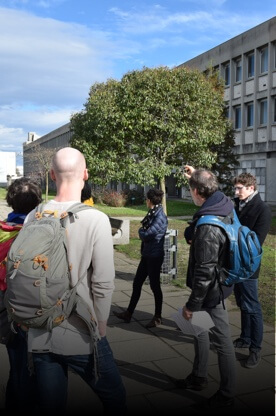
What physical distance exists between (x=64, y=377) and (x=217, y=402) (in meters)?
1.58

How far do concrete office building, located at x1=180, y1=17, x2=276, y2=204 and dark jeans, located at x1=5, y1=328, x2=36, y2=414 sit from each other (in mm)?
30809

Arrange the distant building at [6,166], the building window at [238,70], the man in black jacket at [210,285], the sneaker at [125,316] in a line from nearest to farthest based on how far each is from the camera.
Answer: the man in black jacket at [210,285] < the sneaker at [125,316] < the building window at [238,70] < the distant building at [6,166]

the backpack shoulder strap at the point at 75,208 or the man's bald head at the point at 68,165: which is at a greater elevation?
the man's bald head at the point at 68,165

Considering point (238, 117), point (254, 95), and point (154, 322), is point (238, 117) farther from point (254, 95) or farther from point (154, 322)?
point (154, 322)

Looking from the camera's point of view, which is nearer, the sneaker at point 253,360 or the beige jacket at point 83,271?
the beige jacket at point 83,271

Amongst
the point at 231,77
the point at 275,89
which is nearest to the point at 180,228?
the point at 275,89

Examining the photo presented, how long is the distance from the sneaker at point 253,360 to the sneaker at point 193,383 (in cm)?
61

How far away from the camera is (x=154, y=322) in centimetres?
535

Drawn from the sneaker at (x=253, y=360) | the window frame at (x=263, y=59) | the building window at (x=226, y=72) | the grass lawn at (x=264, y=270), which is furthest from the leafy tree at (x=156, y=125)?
the building window at (x=226, y=72)

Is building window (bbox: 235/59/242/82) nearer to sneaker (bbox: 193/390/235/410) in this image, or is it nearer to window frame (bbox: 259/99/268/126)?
window frame (bbox: 259/99/268/126)

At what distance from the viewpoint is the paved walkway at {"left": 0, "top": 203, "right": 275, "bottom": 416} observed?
3.47m

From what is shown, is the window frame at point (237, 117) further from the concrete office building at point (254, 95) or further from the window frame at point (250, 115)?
the window frame at point (250, 115)

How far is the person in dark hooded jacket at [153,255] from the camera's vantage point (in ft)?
17.7

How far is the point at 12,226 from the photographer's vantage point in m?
2.84
